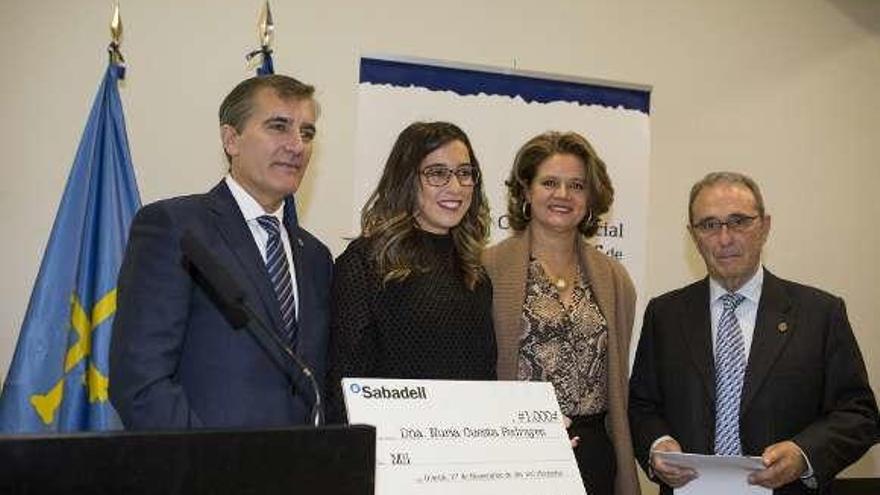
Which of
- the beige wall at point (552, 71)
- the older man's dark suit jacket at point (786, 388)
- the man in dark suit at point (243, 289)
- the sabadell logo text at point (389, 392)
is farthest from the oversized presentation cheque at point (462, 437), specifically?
the beige wall at point (552, 71)

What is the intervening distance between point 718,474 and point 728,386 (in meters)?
0.31

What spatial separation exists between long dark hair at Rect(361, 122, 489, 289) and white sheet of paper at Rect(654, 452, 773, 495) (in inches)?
29.5

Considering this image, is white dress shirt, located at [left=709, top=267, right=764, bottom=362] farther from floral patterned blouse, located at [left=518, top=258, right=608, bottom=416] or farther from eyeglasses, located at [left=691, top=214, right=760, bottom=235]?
floral patterned blouse, located at [left=518, top=258, right=608, bottom=416]

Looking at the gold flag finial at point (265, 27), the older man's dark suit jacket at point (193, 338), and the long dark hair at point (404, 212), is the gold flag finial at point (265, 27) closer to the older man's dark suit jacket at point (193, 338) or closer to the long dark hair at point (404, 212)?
the long dark hair at point (404, 212)

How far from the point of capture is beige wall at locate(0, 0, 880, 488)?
350 centimetres

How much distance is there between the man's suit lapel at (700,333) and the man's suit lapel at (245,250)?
1.31m

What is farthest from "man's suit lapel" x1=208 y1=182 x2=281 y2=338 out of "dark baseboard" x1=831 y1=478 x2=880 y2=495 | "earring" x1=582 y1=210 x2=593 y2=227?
"dark baseboard" x1=831 y1=478 x2=880 y2=495

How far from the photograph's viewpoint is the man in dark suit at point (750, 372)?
256 centimetres

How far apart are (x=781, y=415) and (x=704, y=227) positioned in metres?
0.61

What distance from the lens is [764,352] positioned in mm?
2625

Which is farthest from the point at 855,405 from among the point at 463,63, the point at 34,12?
the point at 34,12

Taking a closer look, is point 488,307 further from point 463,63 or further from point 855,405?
point 463,63

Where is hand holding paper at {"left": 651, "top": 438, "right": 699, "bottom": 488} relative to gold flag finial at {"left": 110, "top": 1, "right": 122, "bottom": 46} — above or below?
below

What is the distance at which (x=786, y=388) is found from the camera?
102 inches
